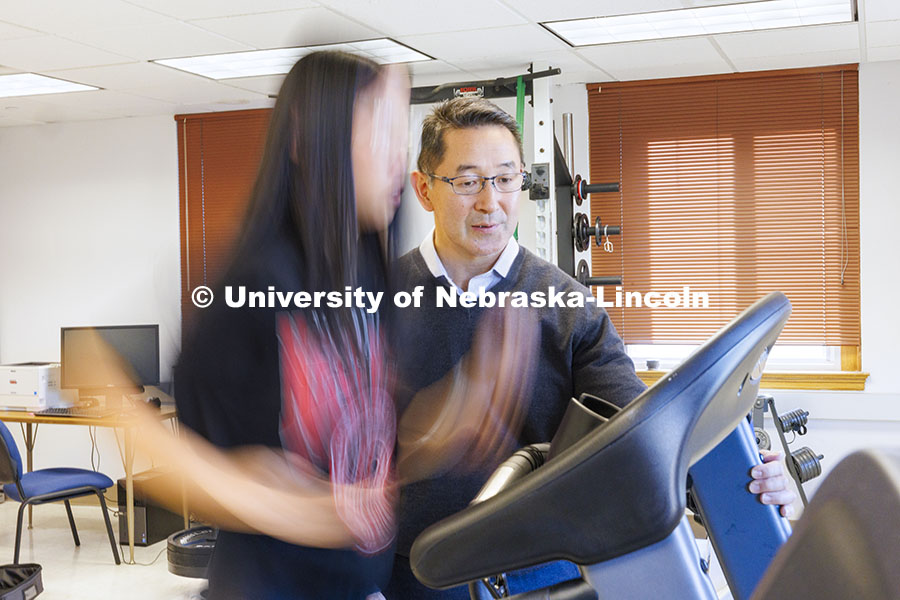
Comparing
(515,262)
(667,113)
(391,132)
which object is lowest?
(515,262)

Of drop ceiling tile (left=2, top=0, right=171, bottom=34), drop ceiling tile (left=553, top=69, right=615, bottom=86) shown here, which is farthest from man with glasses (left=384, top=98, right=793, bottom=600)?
drop ceiling tile (left=553, top=69, right=615, bottom=86)

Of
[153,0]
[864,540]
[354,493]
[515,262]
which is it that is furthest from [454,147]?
[153,0]

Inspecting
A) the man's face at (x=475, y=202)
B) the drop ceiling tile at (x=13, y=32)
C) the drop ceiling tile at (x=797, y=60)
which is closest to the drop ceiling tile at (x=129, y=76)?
the drop ceiling tile at (x=13, y=32)

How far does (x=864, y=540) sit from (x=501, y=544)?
0.25 metres

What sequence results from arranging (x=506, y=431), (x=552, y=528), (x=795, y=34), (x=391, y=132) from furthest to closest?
(x=795, y=34) → (x=506, y=431) → (x=391, y=132) → (x=552, y=528)

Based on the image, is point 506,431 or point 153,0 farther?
point 153,0

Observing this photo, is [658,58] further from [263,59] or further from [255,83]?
[255,83]

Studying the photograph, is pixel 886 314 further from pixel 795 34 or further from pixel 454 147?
pixel 454 147

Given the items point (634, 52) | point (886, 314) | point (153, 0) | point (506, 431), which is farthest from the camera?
point (886, 314)

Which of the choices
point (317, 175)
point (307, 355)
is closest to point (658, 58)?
point (317, 175)

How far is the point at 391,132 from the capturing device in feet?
4.10

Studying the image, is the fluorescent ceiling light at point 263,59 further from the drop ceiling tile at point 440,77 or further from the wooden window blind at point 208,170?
the wooden window blind at point 208,170

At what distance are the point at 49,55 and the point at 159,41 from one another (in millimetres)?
604

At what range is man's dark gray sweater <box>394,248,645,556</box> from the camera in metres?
1.57
